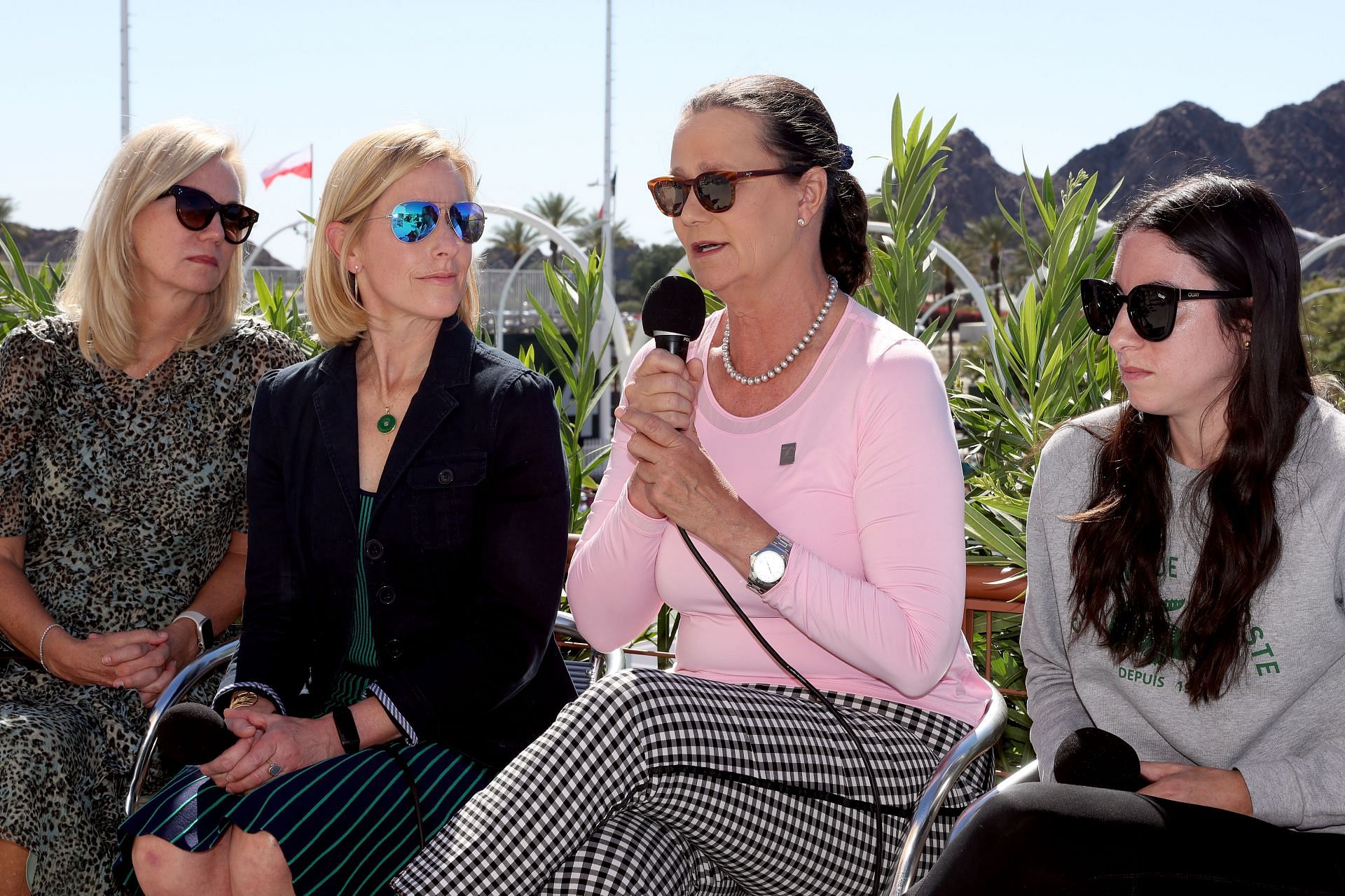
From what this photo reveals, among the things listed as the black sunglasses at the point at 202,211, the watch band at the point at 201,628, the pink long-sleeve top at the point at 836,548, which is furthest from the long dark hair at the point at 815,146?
the watch band at the point at 201,628

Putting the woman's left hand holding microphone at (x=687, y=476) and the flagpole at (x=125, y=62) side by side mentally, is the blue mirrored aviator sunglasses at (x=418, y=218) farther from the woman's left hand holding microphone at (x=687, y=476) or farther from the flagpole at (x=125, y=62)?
the flagpole at (x=125, y=62)

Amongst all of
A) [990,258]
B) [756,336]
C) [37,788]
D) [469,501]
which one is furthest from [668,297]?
[990,258]

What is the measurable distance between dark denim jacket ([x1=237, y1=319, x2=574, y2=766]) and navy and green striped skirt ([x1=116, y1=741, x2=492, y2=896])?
7.8 inches

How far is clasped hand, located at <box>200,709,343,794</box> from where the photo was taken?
7.30 ft

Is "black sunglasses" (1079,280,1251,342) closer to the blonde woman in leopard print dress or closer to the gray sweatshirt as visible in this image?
the gray sweatshirt

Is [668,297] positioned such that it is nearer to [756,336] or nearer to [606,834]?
[756,336]

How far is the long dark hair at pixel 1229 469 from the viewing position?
2.14 meters

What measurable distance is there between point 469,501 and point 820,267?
3.02 feet

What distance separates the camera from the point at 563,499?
8.66 feet

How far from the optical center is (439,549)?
2.59 metres

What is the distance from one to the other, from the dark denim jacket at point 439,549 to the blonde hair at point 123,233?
72cm

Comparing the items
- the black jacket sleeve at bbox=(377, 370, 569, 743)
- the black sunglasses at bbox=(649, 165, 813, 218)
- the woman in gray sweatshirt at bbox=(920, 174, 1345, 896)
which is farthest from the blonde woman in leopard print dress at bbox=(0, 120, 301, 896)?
the woman in gray sweatshirt at bbox=(920, 174, 1345, 896)

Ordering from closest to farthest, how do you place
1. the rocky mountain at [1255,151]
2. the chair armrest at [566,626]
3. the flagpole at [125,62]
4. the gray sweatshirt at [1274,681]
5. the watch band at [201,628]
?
the gray sweatshirt at [1274,681] < the chair armrest at [566,626] < the watch band at [201,628] < the flagpole at [125,62] < the rocky mountain at [1255,151]

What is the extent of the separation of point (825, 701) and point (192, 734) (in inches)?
43.9
